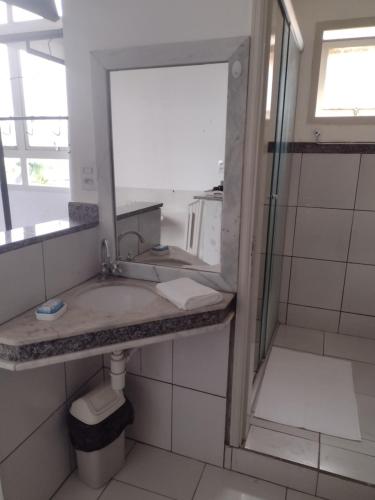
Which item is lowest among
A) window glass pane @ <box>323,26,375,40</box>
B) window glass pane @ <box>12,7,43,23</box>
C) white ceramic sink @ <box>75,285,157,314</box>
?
white ceramic sink @ <box>75,285,157,314</box>

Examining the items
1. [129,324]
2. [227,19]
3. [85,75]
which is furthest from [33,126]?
[129,324]

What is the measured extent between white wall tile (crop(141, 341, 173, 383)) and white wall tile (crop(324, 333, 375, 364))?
4.03 feet

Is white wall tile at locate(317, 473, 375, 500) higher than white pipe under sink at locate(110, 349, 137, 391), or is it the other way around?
white pipe under sink at locate(110, 349, 137, 391)

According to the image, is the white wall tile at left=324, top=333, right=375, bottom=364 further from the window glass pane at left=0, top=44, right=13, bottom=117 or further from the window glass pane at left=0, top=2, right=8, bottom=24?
the window glass pane at left=0, top=2, right=8, bottom=24

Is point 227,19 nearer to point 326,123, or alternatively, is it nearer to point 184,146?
point 184,146

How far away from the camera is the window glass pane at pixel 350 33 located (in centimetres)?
212

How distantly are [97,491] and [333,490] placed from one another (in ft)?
2.96

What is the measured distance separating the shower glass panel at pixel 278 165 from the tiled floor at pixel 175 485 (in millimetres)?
677

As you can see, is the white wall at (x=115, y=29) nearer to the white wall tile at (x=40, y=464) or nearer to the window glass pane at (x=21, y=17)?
the white wall tile at (x=40, y=464)

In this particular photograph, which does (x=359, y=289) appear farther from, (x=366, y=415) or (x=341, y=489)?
(x=341, y=489)

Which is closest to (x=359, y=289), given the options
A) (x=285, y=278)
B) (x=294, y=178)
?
(x=285, y=278)

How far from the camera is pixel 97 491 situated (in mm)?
1375

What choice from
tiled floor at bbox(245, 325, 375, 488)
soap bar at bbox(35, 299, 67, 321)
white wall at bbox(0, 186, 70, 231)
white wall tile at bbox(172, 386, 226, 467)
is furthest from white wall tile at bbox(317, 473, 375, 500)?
white wall at bbox(0, 186, 70, 231)

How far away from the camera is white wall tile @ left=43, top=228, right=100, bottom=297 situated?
1.23 meters
